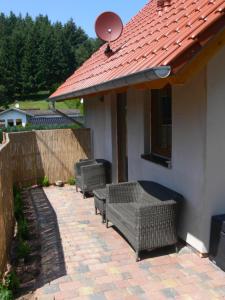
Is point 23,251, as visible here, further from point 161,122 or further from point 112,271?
point 161,122

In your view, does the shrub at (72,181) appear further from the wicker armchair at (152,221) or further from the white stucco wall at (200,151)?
the white stucco wall at (200,151)

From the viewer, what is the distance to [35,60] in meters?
102

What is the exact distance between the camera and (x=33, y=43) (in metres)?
102

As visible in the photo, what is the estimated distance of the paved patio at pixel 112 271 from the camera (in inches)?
206

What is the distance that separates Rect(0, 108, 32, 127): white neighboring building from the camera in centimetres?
6668

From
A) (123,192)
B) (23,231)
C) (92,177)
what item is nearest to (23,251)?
(23,231)

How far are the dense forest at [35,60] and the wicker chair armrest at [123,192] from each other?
303ft

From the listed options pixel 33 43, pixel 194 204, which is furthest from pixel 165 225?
pixel 33 43

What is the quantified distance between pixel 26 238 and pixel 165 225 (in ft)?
10.0

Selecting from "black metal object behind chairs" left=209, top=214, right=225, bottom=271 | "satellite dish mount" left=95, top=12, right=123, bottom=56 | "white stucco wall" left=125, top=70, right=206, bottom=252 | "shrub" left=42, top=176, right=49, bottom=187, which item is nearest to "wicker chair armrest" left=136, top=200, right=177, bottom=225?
"white stucco wall" left=125, top=70, right=206, bottom=252

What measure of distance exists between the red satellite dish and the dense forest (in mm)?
89518

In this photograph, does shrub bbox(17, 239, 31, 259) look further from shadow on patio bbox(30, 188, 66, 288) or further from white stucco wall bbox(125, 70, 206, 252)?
white stucco wall bbox(125, 70, 206, 252)

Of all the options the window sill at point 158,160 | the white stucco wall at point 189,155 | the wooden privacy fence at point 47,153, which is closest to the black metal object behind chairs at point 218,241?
the white stucco wall at point 189,155

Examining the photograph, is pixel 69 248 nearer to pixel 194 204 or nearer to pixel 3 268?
pixel 3 268
